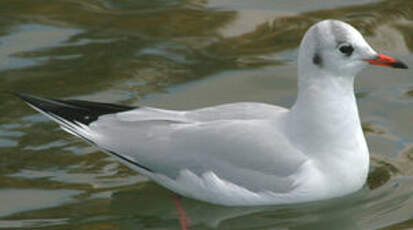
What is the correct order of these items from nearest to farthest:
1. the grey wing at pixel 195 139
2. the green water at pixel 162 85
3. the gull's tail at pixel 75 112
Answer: the grey wing at pixel 195 139, the green water at pixel 162 85, the gull's tail at pixel 75 112

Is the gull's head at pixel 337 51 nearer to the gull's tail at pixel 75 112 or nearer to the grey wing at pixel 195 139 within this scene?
the grey wing at pixel 195 139

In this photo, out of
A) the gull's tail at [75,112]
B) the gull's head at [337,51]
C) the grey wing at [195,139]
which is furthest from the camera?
the gull's tail at [75,112]

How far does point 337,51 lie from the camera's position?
6340 mm

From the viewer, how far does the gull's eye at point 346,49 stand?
20.7 ft

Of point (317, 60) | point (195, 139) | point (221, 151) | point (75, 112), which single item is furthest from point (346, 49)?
point (75, 112)

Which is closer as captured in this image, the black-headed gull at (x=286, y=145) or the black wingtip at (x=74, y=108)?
the black-headed gull at (x=286, y=145)

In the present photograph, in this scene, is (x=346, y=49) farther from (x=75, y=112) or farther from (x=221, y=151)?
(x=75, y=112)

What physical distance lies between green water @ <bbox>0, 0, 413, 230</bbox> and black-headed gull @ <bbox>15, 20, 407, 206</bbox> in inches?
9.5

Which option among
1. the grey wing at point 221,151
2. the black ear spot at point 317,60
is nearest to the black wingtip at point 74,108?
the grey wing at point 221,151

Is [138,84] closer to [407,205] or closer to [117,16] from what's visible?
[117,16]

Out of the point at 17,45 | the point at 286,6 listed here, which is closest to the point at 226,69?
the point at 286,6

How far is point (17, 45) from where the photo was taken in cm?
923

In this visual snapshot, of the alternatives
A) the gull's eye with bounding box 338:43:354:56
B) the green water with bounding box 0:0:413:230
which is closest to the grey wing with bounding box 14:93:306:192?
the green water with bounding box 0:0:413:230

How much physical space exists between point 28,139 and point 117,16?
8.38ft
